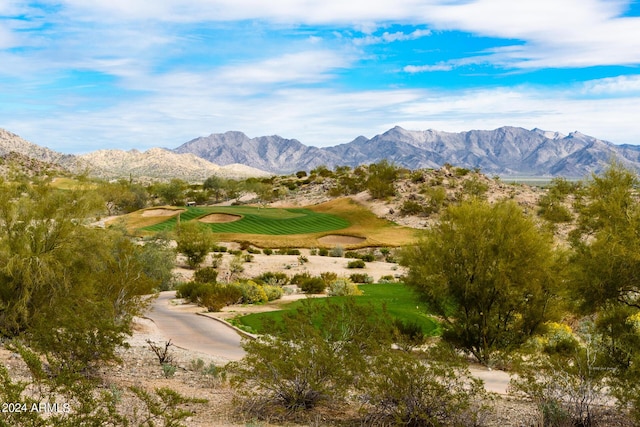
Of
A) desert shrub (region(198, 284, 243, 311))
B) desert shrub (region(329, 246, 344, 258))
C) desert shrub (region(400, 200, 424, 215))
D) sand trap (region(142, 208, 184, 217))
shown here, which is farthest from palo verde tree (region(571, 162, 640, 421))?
sand trap (region(142, 208, 184, 217))

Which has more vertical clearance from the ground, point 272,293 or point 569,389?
point 569,389

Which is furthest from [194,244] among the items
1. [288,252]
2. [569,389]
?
[569,389]

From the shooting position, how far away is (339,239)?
57719 millimetres

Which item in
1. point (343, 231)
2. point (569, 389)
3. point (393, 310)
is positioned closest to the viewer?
point (569, 389)

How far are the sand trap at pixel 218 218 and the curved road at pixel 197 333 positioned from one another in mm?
39236

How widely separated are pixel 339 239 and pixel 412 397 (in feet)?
155

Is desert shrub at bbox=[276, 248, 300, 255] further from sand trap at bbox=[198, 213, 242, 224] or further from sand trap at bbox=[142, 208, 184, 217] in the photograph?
sand trap at bbox=[142, 208, 184, 217]

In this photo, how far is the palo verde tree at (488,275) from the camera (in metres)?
17.1

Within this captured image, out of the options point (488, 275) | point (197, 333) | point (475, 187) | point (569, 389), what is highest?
point (488, 275)

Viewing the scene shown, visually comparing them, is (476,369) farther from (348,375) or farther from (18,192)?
(18,192)

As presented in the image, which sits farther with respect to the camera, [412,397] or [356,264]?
[356,264]

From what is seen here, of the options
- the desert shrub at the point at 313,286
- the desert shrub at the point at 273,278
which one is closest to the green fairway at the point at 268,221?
the desert shrub at the point at 273,278

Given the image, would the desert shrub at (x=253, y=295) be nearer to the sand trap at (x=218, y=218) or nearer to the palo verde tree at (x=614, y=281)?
the palo verde tree at (x=614, y=281)

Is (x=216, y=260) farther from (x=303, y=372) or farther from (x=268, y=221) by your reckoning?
(x=303, y=372)
